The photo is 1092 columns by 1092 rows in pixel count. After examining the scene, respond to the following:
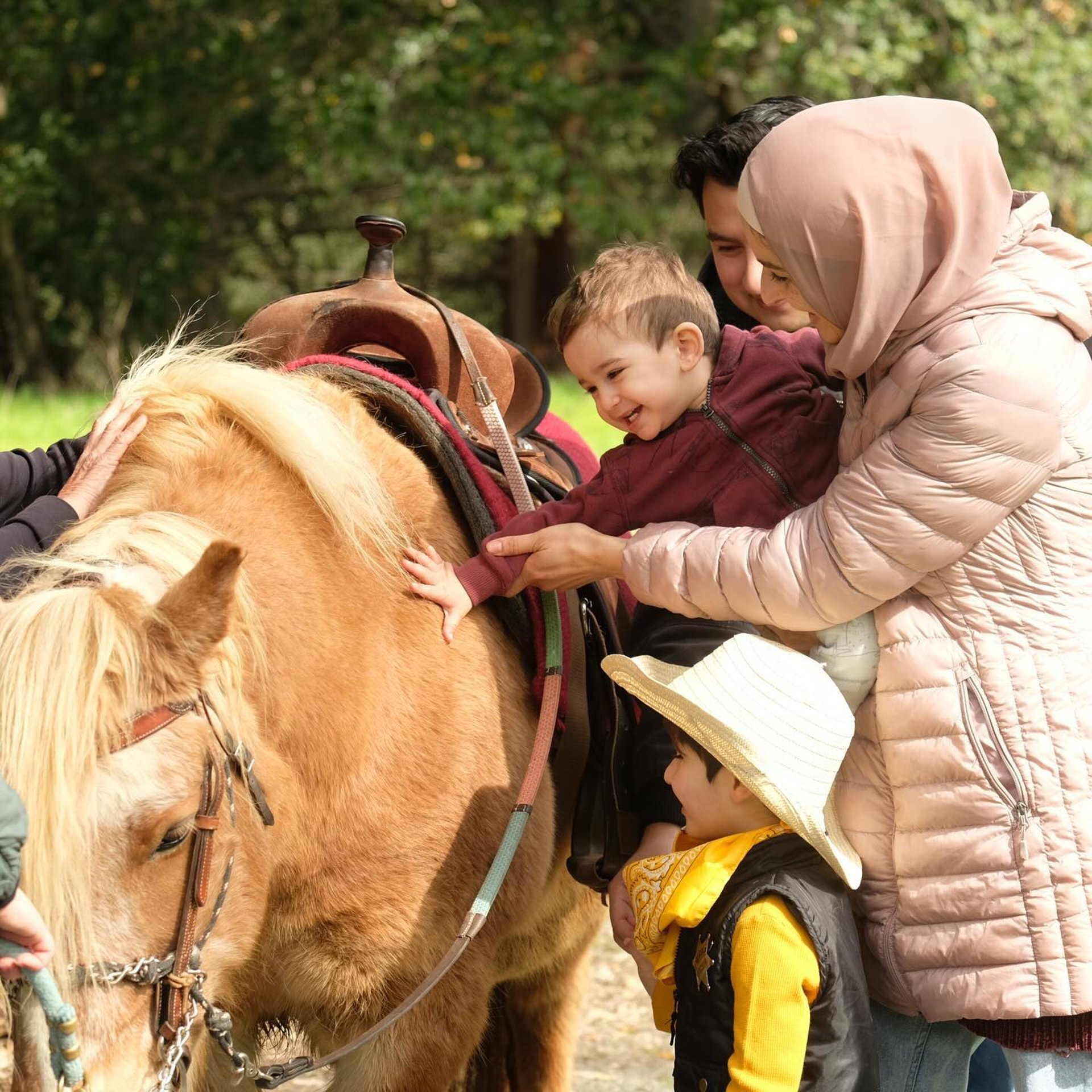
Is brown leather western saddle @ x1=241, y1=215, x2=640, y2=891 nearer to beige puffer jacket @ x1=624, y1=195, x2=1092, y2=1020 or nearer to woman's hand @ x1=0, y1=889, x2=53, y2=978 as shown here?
beige puffer jacket @ x1=624, y1=195, x2=1092, y2=1020

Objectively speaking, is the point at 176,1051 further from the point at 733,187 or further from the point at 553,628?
the point at 733,187

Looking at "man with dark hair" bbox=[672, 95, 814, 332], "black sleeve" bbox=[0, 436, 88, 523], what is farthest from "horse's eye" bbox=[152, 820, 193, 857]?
"man with dark hair" bbox=[672, 95, 814, 332]

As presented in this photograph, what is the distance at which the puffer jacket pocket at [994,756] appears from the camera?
65.9 inches

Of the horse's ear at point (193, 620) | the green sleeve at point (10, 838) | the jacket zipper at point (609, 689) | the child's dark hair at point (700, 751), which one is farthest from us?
the jacket zipper at point (609, 689)

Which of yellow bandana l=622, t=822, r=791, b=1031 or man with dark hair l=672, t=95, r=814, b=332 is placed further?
man with dark hair l=672, t=95, r=814, b=332

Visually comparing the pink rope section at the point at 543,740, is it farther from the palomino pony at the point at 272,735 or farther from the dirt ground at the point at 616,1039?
the dirt ground at the point at 616,1039

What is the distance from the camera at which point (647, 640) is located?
7.81 feet

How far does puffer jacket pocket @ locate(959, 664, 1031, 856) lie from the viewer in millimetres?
1674

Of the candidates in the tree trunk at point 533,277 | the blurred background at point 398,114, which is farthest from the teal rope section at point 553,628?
the tree trunk at point 533,277

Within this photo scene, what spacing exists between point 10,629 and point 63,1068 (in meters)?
0.53

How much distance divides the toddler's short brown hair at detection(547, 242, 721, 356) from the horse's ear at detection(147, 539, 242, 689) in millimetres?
777

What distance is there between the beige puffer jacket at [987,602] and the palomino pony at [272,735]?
2.11ft

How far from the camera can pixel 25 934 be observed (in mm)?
1499

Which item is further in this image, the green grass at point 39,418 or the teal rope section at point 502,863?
the green grass at point 39,418
